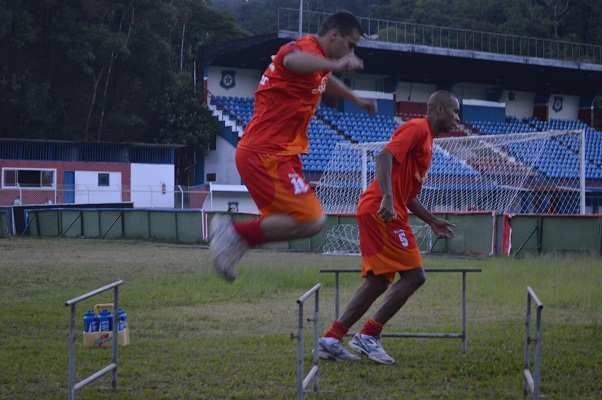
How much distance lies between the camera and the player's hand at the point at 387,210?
7480 millimetres

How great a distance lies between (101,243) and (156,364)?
2284cm

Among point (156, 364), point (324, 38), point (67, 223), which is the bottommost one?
point (67, 223)

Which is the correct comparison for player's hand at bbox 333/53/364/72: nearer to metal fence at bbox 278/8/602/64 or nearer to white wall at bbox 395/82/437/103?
white wall at bbox 395/82/437/103

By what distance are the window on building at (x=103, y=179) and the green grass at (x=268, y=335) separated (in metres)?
23.8

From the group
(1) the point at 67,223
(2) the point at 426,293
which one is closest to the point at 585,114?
(1) the point at 67,223

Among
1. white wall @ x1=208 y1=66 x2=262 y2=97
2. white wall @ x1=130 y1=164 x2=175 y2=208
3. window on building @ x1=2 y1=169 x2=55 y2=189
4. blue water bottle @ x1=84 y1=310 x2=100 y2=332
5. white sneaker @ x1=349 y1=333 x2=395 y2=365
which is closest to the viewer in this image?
white sneaker @ x1=349 y1=333 x2=395 y2=365

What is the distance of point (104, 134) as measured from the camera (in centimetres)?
5431

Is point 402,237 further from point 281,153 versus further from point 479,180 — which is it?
point 479,180

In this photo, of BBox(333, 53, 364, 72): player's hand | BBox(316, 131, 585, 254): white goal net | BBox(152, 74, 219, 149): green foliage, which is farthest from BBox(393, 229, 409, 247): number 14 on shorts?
BBox(152, 74, 219, 149): green foliage

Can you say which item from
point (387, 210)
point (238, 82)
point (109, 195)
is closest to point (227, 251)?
point (387, 210)

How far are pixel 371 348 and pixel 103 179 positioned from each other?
3665 cm

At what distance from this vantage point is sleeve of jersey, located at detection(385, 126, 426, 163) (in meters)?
8.03

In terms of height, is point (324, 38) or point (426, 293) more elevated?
point (324, 38)

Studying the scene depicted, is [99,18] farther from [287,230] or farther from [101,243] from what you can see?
[287,230]
